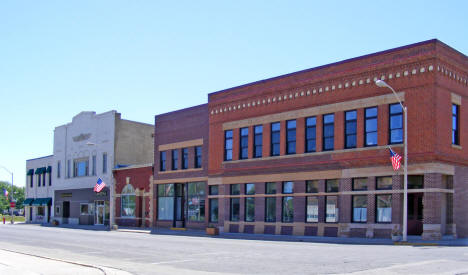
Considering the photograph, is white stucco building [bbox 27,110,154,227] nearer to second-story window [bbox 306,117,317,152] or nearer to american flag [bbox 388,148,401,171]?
second-story window [bbox 306,117,317,152]

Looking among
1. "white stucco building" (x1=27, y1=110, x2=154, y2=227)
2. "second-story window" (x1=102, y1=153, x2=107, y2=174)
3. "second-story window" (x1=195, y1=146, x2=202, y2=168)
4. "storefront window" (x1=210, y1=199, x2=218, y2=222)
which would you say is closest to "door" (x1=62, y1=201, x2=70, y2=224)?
"white stucco building" (x1=27, y1=110, x2=154, y2=227)

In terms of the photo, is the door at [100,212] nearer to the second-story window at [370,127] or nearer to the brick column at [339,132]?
the brick column at [339,132]

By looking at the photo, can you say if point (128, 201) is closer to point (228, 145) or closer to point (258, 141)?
point (228, 145)

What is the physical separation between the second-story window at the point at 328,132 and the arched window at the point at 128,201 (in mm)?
25047

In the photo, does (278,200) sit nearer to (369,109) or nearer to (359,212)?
(359,212)

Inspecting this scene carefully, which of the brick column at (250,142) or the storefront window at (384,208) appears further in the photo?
the brick column at (250,142)

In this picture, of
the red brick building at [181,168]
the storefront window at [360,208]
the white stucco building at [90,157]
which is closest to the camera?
the storefront window at [360,208]

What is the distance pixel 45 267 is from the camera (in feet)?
55.5

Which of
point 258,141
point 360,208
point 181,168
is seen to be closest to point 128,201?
point 181,168

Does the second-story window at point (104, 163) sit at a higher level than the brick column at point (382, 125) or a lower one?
lower

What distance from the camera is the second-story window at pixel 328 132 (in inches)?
1356

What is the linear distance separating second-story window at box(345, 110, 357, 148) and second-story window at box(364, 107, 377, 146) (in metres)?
0.85

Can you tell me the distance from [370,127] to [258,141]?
1007cm

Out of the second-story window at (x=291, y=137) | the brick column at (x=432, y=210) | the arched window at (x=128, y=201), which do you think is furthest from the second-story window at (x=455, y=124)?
the arched window at (x=128, y=201)
